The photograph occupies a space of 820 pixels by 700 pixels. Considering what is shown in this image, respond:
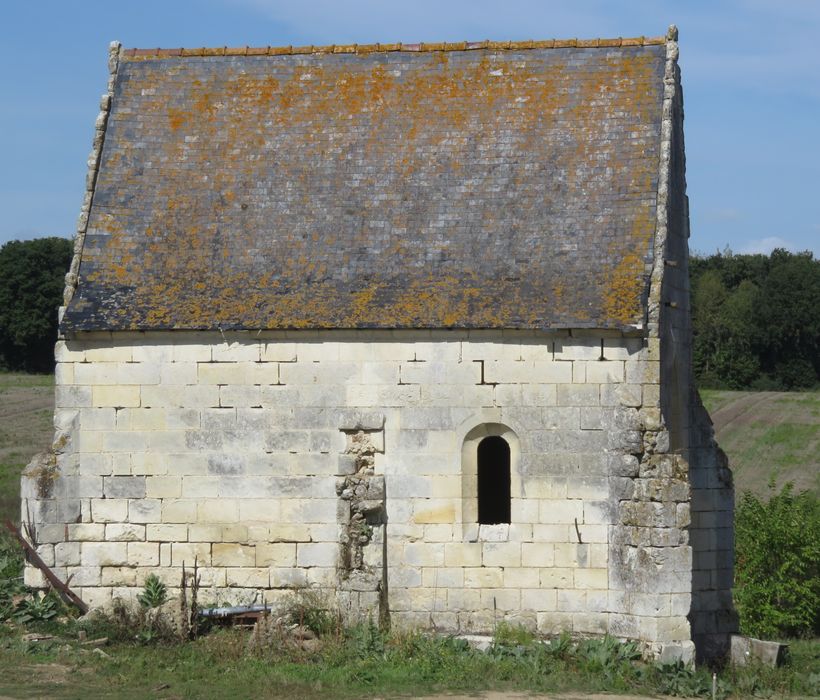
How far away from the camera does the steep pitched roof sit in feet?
57.7

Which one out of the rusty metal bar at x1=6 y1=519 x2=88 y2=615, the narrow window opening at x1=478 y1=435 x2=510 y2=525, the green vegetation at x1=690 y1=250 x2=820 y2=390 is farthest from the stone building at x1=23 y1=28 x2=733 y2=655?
the green vegetation at x1=690 y1=250 x2=820 y2=390

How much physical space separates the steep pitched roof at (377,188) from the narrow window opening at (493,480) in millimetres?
1782

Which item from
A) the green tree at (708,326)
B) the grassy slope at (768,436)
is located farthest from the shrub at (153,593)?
the green tree at (708,326)

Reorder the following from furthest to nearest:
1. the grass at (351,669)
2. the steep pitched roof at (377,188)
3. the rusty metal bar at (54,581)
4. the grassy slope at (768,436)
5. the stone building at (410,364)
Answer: the grassy slope at (768,436)
the rusty metal bar at (54,581)
the steep pitched roof at (377,188)
the stone building at (410,364)
the grass at (351,669)

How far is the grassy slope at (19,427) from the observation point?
33181 millimetres

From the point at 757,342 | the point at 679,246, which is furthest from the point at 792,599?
the point at 757,342

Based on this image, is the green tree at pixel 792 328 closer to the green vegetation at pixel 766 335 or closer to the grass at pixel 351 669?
the green vegetation at pixel 766 335

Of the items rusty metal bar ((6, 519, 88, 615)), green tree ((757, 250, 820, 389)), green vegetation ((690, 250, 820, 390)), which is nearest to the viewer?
rusty metal bar ((6, 519, 88, 615))

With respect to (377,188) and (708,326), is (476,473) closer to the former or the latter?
(377,188)

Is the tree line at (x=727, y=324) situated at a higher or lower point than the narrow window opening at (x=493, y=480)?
higher

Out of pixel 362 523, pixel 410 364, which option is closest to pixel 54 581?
pixel 362 523

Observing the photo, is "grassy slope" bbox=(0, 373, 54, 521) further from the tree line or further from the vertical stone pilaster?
the vertical stone pilaster

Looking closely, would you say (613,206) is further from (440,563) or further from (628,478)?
(440,563)

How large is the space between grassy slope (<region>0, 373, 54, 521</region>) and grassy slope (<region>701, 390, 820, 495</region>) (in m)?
18.9
